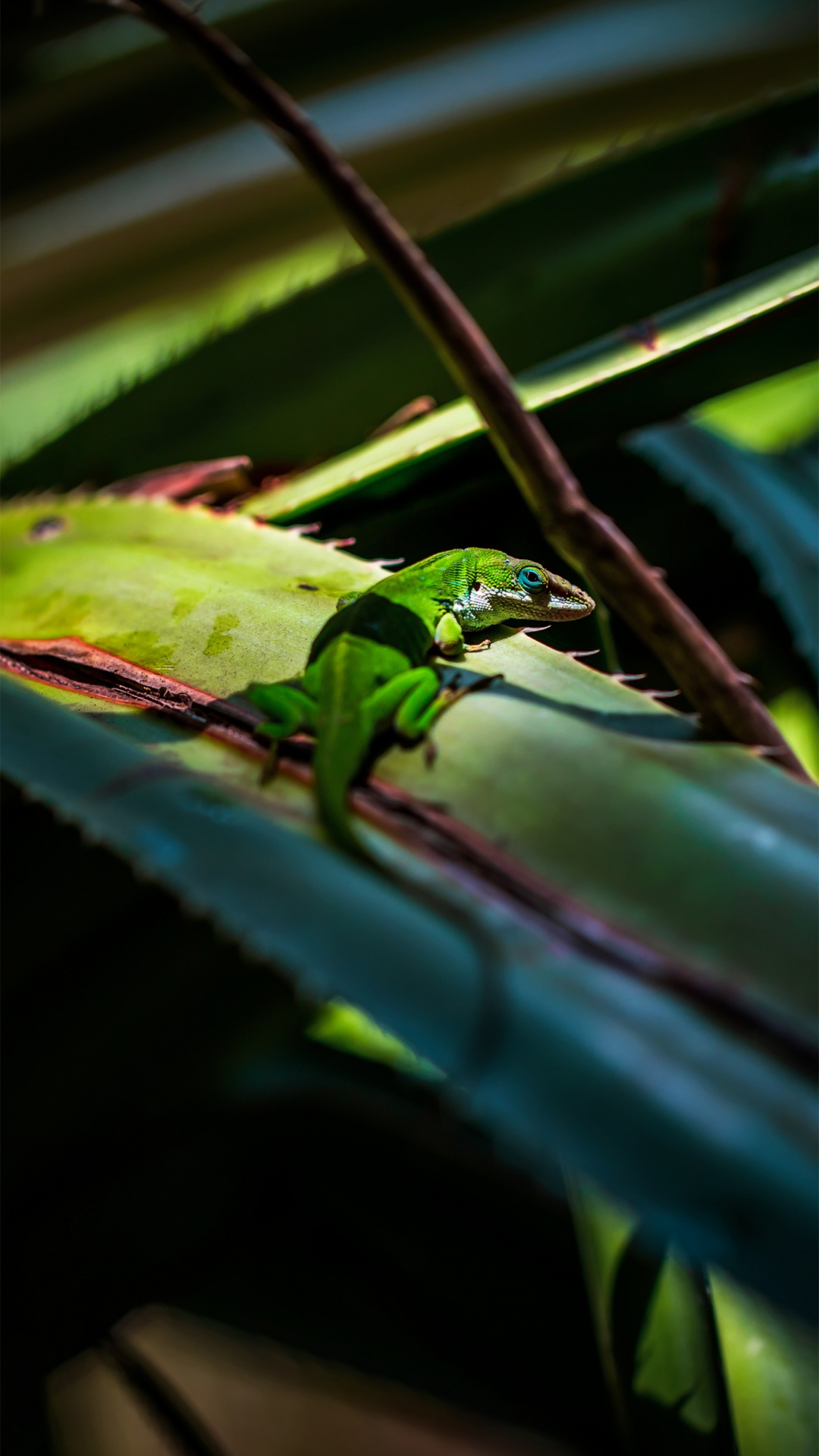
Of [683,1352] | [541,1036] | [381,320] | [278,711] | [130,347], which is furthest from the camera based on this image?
[130,347]

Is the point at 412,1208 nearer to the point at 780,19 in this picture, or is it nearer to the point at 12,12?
the point at 12,12

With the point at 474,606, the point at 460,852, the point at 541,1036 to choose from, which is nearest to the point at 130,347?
the point at 474,606

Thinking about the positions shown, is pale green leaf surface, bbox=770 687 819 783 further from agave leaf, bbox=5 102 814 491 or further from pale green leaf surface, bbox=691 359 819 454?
agave leaf, bbox=5 102 814 491

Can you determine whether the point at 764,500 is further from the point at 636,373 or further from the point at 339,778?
the point at 339,778

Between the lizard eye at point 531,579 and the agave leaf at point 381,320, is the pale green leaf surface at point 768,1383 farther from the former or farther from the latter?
the agave leaf at point 381,320

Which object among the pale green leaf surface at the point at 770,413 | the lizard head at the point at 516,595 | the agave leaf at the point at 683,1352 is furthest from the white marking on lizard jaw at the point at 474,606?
the agave leaf at the point at 683,1352
